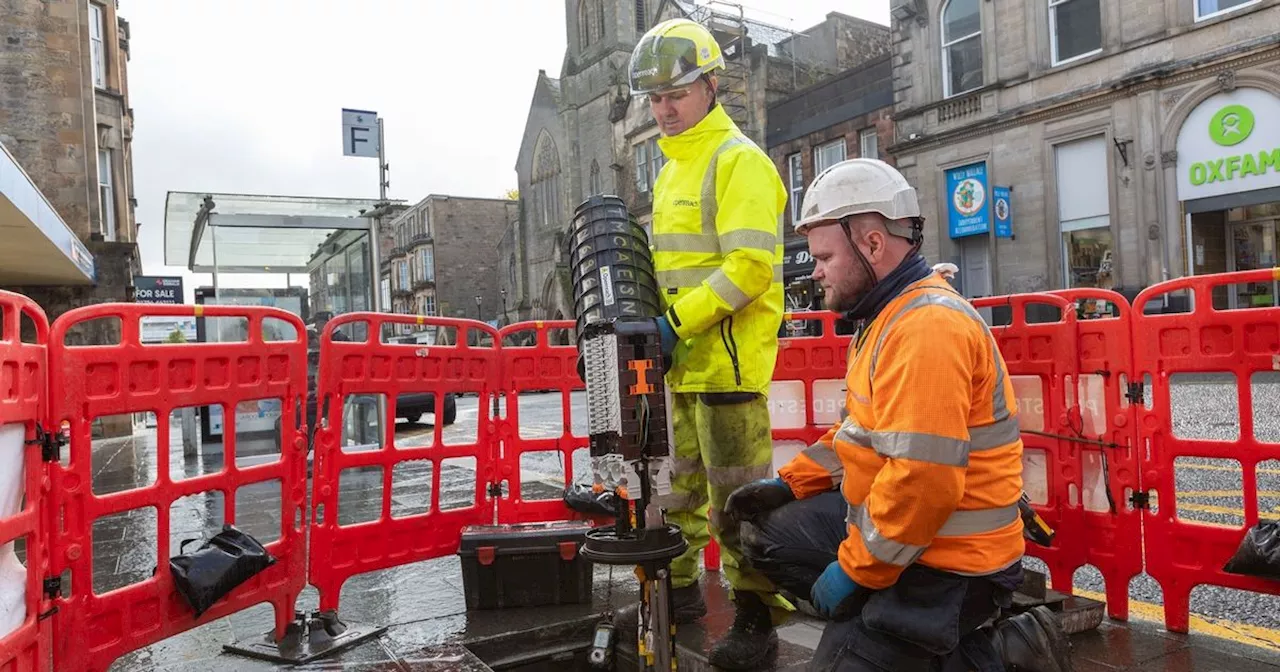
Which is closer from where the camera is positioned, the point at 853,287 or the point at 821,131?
the point at 853,287

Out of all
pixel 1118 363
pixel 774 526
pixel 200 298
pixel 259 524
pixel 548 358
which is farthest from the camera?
pixel 200 298

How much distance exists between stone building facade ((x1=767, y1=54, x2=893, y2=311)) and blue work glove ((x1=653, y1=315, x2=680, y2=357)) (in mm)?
20737

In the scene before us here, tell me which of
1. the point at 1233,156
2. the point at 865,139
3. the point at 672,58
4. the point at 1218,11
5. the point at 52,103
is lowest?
the point at 672,58

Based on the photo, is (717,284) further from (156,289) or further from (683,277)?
(156,289)

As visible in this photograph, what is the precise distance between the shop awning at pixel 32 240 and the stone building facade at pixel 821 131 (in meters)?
16.6

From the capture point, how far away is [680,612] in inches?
152

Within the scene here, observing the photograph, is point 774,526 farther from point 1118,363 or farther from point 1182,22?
point 1182,22

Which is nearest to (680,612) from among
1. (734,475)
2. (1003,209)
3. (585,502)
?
(734,475)

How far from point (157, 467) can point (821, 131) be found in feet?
85.7

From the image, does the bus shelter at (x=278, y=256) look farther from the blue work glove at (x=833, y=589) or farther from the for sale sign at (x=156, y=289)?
the for sale sign at (x=156, y=289)

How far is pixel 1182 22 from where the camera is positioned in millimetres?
17703

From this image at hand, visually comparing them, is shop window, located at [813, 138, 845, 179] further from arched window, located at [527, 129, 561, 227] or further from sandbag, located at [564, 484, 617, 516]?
sandbag, located at [564, 484, 617, 516]

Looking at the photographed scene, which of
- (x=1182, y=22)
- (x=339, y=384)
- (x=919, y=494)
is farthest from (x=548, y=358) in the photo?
Answer: (x=1182, y=22)

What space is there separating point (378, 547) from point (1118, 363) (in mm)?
3683
